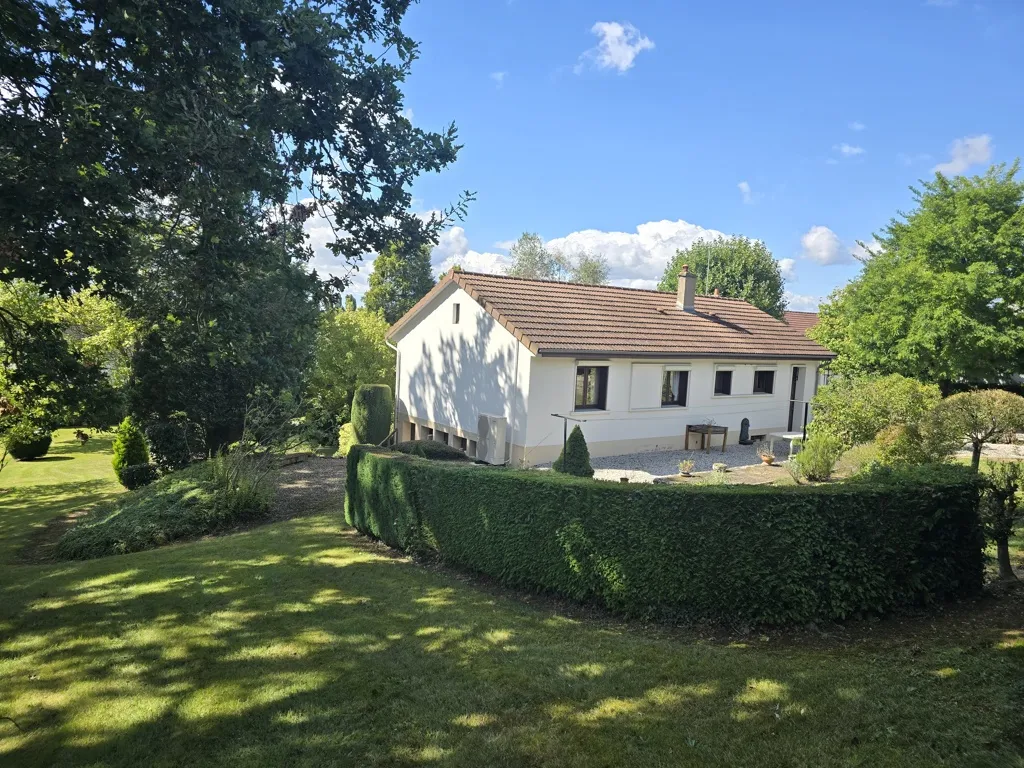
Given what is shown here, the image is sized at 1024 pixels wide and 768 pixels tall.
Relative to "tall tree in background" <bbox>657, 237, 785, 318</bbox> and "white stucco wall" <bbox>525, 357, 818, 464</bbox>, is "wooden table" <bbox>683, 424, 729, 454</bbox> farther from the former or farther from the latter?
"tall tree in background" <bbox>657, 237, 785, 318</bbox>

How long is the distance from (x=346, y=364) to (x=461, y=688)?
1010 inches

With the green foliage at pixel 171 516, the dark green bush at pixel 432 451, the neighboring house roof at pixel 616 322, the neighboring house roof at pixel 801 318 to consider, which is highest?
the neighboring house roof at pixel 801 318

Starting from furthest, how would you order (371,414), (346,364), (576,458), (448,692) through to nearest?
(346,364) < (371,414) < (576,458) < (448,692)

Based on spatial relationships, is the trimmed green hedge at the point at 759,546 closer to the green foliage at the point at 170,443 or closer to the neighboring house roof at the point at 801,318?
the green foliage at the point at 170,443

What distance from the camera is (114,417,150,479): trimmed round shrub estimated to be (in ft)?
63.5

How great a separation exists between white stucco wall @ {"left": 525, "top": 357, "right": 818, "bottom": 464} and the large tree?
3221mm

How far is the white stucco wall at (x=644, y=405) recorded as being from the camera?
1817 centimetres

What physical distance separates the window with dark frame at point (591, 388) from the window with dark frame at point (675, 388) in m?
2.96

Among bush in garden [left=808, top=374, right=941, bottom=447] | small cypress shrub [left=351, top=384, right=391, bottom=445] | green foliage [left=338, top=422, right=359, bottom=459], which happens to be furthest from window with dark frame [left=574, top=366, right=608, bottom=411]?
green foliage [left=338, top=422, right=359, bottom=459]

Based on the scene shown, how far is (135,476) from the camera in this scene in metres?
18.2

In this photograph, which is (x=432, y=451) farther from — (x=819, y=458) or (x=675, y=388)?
(x=675, y=388)

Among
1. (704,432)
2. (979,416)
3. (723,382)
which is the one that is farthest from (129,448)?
(979,416)

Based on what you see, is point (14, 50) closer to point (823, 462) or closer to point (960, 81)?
point (960, 81)

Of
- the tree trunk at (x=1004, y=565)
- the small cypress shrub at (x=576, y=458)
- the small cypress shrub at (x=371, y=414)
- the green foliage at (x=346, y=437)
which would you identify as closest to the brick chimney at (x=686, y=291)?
the small cypress shrub at (x=576, y=458)
